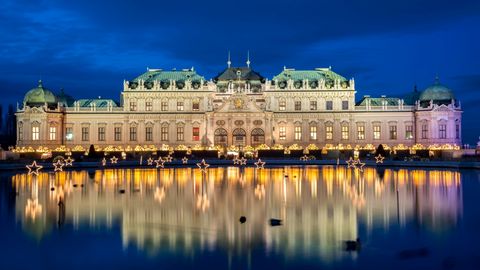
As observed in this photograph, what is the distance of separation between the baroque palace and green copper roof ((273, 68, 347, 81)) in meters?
0.21

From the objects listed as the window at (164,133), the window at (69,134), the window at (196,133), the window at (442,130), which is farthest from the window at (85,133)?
the window at (442,130)

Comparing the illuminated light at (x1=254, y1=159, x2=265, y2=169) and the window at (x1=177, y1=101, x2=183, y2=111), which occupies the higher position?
Result: the window at (x1=177, y1=101, x2=183, y2=111)

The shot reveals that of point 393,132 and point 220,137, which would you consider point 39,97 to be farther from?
point 393,132

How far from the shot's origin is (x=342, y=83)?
277 ft

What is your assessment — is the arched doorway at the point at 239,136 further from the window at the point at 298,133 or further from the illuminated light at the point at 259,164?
the illuminated light at the point at 259,164

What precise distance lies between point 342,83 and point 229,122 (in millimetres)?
17910

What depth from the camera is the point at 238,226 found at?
2198 centimetres

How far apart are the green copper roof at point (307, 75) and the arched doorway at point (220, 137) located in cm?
1159

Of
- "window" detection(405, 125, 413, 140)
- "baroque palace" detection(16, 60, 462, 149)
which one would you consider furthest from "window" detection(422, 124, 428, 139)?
"window" detection(405, 125, 413, 140)

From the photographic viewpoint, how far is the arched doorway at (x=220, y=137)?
8300 cm

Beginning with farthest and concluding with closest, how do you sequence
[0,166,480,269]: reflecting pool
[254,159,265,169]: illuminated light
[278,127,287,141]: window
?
1. [278,127,287,141]: window
2. [254,159,265,169]: illuminated light
3. [0,166,480,269]: reflecting pool

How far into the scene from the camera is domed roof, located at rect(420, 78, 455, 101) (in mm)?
82812

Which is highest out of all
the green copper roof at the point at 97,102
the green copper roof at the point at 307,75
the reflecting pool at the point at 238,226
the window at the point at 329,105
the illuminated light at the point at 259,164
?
the green copper roof at the point at 307,75

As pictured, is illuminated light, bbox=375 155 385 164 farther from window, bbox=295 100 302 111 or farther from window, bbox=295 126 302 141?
window, bbox=295 100 302 111
